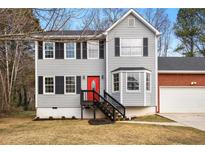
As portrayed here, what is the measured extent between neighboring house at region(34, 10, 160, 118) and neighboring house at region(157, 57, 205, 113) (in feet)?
4.52

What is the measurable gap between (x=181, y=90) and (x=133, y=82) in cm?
420

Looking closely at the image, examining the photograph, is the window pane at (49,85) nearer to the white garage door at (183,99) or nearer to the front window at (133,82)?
the front window at (133,82)

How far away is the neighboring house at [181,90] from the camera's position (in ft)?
76.5

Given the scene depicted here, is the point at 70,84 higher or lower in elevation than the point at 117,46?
lower

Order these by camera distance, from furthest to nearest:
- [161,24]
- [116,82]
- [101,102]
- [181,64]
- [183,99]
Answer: [161,24] < [181,64] < [183,99] < [116,82] < [101,102]

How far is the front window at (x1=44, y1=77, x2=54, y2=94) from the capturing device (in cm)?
2230

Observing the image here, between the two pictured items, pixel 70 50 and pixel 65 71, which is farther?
pixel 70 50

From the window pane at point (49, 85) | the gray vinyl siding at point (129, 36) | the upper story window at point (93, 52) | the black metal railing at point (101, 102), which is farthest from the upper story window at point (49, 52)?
the gray vinyl siding at point (129, 36)

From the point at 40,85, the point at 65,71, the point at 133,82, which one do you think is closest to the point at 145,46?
the point at 133,82

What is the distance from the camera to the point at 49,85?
73.2 feet

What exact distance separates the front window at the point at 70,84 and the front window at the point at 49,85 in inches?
37.1

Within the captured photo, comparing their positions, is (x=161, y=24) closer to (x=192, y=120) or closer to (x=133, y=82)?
(x=133, y=82)

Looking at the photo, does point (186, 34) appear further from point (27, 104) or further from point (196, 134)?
point (196, 134)
